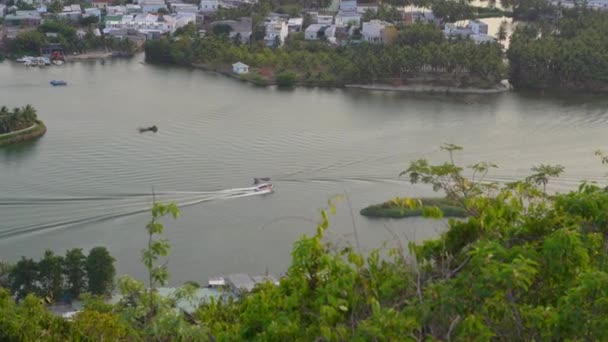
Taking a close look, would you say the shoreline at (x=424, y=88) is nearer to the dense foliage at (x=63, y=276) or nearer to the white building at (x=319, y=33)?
the white building at (x=319, y=33)

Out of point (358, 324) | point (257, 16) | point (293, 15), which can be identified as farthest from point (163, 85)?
point (358, 324)

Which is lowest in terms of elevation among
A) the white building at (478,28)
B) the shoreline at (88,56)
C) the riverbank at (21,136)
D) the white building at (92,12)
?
the riverbank at (21,136)

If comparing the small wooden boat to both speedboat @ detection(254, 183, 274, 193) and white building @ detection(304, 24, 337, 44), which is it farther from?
white building @ detection(304, 24, 337, 44)

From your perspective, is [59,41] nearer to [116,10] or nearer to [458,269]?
[116,10]

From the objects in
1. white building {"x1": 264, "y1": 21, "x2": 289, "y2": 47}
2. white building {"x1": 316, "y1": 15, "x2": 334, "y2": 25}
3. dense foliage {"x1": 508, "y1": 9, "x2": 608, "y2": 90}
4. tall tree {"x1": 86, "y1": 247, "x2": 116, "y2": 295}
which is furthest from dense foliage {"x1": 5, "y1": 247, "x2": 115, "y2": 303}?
white building {"x1": 316, "y1": 15, "x2": 334, "y2": 25}

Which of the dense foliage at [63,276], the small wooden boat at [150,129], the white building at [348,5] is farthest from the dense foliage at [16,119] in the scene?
the white building at [348,5]

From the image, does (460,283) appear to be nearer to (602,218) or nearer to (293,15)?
(602,218)
